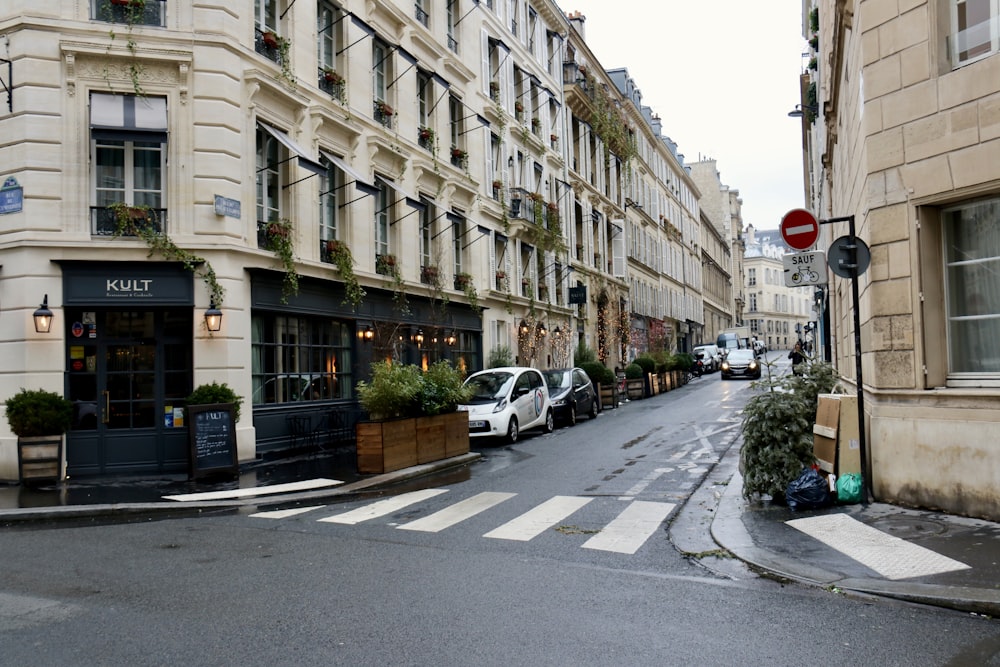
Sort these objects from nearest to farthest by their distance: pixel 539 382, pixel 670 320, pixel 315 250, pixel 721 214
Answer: pixel 315 250 < pixel 539 382 < pixel 670 320 < pixel 721 214

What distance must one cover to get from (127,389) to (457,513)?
7601 millimetres

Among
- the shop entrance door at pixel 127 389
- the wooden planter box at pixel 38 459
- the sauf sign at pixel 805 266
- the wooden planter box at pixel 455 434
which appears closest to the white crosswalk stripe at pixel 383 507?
the wooden planter box at pixel 455 434

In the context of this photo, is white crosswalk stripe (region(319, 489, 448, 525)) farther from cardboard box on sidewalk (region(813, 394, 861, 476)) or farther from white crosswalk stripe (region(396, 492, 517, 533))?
cardboard box on sidewalk (region(813, 394, 861, 476))

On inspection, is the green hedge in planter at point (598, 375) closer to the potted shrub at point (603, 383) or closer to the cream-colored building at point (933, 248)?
the potted shrub at point (603, 383)

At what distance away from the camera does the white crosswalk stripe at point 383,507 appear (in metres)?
9.17

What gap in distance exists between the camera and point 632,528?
8.33 m

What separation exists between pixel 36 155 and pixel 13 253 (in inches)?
66.3

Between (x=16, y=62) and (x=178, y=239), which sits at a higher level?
(x=16, y=62)

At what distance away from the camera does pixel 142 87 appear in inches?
553

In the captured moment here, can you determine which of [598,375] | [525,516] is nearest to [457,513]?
[525,516]

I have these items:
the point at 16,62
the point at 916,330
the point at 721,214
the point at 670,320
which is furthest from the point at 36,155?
the point at 721,214

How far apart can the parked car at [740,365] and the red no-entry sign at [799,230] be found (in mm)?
33301

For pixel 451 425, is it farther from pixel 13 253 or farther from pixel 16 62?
pixel 16 62

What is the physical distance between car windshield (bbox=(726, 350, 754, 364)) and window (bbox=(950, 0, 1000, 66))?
3463cm
